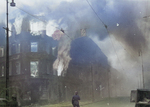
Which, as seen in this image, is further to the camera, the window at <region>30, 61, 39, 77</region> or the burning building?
the window at <region>30, 61, 39, 77</region>

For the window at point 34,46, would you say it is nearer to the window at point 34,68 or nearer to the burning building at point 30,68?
the burning building at point 30,68

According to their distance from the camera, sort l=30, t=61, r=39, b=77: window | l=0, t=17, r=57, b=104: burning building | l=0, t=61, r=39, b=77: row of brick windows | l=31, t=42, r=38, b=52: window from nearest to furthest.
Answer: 1. l=0, t=17, r=57, b=104: burning building
2. l=30, t=61, r=39, b=77: window
3. l=0, t=61, r=39, b=77: row of brick windows
4. l=31, t=42, r=38, b=52: window

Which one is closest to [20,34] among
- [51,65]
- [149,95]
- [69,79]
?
[51,65]

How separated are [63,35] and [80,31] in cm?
1144

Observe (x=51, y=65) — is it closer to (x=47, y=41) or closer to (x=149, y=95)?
(x=47, y=41)

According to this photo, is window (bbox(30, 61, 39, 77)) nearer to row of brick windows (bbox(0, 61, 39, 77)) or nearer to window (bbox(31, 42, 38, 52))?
row of brick windows (bbox(0, 61, 39, 77))

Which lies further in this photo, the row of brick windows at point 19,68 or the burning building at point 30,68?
the row of brick windows at point 19,68

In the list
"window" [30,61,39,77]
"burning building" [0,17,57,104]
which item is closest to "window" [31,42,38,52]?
"burning building" [0,17,57,104]

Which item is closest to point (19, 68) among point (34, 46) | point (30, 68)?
point (30, 68)

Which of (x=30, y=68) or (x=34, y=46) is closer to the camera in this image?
(x=30, y=68)

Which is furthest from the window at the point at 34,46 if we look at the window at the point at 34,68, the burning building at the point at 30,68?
the window at the point at 34,68

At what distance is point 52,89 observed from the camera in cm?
3925

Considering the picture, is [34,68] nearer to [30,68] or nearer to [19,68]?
[30,68]

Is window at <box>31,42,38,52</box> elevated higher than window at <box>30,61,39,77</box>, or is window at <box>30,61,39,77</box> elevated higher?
window at <box>31,42,38,52</box>
